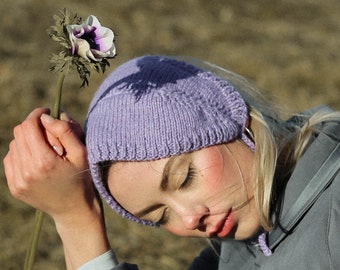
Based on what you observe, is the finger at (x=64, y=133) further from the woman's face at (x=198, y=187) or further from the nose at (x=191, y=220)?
the nose at (x=191, y=220)

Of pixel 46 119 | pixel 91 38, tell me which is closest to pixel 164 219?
pixel 46 119

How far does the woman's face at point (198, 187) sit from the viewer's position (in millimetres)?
2041

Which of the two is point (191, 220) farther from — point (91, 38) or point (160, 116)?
point (91, 38)

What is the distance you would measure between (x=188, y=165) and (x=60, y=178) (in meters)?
0.36

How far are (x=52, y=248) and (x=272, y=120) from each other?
206 cm

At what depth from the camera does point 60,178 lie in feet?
7.16

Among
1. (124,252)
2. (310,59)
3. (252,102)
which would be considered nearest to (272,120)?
(252,102)

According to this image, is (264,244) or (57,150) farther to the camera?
(264,244)

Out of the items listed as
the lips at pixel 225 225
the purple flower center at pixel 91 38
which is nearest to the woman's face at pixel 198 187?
the lips at pixel 225 225

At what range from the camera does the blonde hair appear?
2.10m

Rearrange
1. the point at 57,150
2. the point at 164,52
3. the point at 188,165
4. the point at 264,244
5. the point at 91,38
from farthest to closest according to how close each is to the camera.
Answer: the point at 164,52 → the point at 264,244 → the point at 57,150 → the point at 188,165 → the point at 91,38

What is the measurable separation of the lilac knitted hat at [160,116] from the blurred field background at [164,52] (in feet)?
6.07

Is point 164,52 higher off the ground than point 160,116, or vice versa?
point 160,116

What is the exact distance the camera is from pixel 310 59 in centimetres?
554
